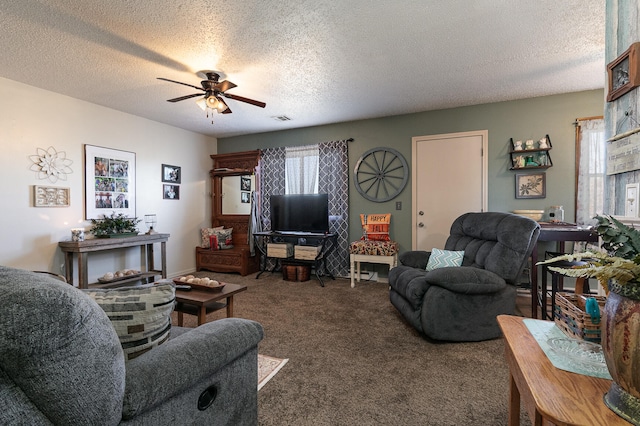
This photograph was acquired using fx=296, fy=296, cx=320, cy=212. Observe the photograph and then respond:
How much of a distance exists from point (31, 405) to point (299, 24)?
2484 mm

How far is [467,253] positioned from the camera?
3043 mm

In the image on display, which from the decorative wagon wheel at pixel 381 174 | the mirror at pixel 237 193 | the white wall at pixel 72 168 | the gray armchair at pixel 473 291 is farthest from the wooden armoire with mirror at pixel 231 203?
the gray armchair at pixel 473 291

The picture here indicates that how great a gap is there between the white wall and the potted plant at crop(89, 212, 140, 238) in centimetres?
19

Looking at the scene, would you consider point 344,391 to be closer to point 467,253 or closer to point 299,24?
point 467,253

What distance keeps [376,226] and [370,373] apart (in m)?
2.68

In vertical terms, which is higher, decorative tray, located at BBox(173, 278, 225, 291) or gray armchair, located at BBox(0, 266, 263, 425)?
gray armchair, located at BBox(0, 266, 263, 425)

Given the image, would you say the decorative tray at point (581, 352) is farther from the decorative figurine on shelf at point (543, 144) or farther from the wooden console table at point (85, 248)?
the wooden console table at point (85, 248)

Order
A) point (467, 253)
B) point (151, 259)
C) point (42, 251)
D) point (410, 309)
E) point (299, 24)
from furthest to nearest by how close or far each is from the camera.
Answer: point (151, 259) → point (42, 251) → point (467, 253) → point (410, 309) → point (299, 24)

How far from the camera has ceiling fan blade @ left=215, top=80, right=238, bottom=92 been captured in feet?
9.28

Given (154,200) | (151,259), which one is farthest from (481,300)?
(154,200)

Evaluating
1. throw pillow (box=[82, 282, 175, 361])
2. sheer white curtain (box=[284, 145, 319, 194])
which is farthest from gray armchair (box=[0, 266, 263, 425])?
sheer white curtain (box=[284, 145, 319, 194])

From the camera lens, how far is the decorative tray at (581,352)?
0.92 meters

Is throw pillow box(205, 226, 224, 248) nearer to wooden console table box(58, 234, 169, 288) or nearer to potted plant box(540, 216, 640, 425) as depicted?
wooden console table box(58, 234, 169, 288)

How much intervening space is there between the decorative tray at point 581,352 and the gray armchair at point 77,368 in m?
1.22
